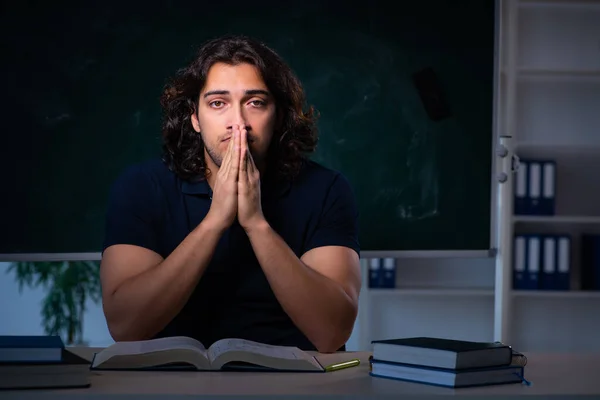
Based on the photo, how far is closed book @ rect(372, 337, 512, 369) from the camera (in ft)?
4.42

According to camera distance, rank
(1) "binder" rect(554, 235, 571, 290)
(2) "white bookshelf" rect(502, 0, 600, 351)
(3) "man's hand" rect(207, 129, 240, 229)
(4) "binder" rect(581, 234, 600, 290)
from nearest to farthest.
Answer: (3) "man's hand" rect(207, 129, 240, 229), (1) "binder" rect(554, 235, 571, 290), (4) "binder" rect(581, 234, 600, 290), (2) "white bookshelf" rect(502, 0, 600, 351)

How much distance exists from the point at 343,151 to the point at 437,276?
4.30ft

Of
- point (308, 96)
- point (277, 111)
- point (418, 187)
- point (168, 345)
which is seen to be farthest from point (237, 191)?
point (418, 187)

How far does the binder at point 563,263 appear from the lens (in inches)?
157

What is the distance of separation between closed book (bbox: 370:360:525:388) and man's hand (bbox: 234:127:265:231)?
0.72 metres

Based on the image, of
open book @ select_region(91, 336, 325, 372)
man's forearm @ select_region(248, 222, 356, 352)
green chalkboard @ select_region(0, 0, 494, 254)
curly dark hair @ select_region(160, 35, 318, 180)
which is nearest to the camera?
open book @ select_region(91, 336, 325, 372)

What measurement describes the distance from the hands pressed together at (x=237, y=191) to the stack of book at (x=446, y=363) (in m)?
0.73

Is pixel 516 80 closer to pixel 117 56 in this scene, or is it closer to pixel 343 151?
pixel 343 151

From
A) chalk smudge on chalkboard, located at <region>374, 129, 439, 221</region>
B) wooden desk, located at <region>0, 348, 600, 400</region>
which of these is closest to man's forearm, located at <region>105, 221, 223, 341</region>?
wooden desk, located at <region>0, 348, 600, 400</region>

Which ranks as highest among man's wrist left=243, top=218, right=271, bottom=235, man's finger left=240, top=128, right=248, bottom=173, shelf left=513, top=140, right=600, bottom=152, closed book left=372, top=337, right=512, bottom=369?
shelf left=513, top=140, right=600, bottom=152

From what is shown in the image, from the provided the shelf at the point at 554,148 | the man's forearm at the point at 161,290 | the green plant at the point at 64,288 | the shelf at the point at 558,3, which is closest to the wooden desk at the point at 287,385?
the man's forearm at the point at 161,290

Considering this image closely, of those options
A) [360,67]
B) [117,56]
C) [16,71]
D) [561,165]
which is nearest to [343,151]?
[360,67]

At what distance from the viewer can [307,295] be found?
6.51ft

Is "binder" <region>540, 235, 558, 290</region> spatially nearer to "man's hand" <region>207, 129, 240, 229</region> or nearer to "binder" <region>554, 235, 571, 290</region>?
"binder" <region>554, 235, 571, 290</region>
